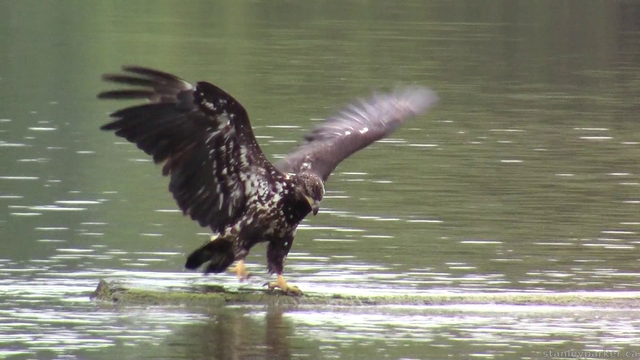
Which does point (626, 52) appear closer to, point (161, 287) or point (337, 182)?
point (337, 182)

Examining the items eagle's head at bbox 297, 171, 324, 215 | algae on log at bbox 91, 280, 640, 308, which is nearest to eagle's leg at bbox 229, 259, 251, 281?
algae on log at bbox 91, 280, 640, 308

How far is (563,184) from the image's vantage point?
14547mm

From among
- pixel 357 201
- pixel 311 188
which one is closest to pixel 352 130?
pixel 311 188

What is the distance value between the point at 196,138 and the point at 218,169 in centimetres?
29

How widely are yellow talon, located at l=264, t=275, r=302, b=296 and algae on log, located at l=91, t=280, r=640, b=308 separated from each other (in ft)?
0.17

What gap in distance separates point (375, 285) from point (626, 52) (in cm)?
2141

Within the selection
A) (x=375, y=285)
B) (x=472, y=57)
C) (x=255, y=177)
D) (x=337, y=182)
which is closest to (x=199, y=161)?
(x=255, y=177)

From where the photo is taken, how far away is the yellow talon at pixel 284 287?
9344 millimetres

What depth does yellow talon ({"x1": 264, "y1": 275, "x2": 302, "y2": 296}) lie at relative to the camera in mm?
9344

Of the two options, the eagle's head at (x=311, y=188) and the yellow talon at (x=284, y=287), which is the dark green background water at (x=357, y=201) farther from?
the eagle's head at (x=311, y=188)

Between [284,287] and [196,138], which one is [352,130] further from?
[196,138]

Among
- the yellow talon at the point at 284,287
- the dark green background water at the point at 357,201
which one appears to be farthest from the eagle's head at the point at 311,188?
the dark green background water at the point at 357,201

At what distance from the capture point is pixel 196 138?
895 centimetres

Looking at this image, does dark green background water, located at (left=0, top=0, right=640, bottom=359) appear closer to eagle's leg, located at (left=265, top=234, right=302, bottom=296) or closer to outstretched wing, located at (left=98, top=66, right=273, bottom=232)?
eagle's leg, located at (left=265, top=234, right=302, bottom=296)
